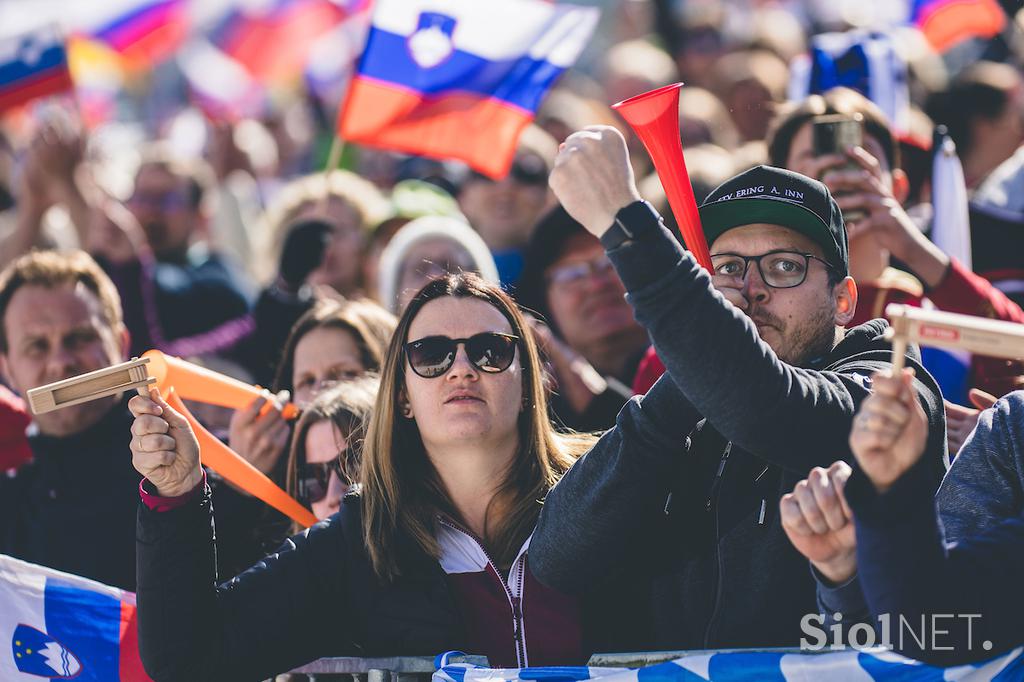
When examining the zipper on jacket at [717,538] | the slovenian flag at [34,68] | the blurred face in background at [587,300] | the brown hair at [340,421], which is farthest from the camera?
the slovenian flag at [34,68]

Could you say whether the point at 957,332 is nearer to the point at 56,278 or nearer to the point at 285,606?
the point at 285,606

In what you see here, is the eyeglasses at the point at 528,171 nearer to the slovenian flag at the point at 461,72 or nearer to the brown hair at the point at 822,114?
the slovenian flag at the point at 461,72

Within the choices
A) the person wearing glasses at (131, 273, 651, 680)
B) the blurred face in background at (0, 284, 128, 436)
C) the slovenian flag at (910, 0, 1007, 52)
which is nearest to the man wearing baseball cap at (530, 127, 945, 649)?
the person wearing glasses at (131, 273, 651, 680)

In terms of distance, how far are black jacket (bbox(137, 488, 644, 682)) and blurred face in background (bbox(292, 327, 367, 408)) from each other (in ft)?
4.24

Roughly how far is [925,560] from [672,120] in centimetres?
127

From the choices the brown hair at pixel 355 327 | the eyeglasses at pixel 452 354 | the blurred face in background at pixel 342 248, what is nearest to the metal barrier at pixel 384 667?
the eyeglasses at pixel 452 354

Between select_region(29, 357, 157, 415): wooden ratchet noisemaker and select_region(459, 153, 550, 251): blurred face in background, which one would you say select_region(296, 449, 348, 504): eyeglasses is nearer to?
select_region(29, 357, 157, 415): wooden ratchet noisemaker

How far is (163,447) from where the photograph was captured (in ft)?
11.0

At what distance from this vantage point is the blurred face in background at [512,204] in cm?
705

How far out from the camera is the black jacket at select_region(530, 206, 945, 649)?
2.75 meters

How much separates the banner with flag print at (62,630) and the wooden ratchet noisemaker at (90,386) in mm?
855

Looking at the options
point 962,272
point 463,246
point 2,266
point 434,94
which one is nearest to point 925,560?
point 962,272

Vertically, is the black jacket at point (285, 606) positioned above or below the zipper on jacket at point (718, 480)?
below

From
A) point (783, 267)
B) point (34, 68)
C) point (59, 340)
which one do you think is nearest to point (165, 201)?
point (34, 68)
